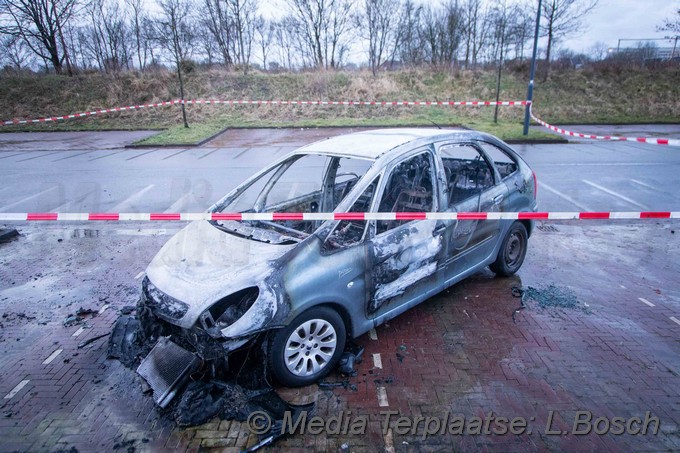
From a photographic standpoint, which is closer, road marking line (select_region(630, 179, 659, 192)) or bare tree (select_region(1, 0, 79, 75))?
road marking line (select_region(630, 179, 659, 192))

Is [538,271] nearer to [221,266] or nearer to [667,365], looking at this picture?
[667,365]

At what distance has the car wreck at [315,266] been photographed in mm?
3219

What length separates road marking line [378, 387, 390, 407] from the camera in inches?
130

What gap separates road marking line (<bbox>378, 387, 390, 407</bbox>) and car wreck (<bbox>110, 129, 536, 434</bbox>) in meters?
0.47

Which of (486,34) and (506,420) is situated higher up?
(486,34)

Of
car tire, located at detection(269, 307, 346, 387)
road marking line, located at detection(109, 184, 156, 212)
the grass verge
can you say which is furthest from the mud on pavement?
the grass verge

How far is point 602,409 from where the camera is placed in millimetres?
3230

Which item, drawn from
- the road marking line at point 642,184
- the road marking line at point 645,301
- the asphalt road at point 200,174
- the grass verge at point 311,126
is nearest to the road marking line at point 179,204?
the asphalt road at point 200,174

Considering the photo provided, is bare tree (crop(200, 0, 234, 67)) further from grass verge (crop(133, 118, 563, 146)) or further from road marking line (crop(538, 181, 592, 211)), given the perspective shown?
road marking line (crop(538, 181, 592, 211))

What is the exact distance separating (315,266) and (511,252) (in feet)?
10.2

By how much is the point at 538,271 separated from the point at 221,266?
428 centimetres

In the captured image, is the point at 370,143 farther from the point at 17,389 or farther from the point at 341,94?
the point at 341,94

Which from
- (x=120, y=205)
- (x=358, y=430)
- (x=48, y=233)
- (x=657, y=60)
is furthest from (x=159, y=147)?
(x=657, y=60)

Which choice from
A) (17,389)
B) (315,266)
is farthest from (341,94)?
(17,389)
